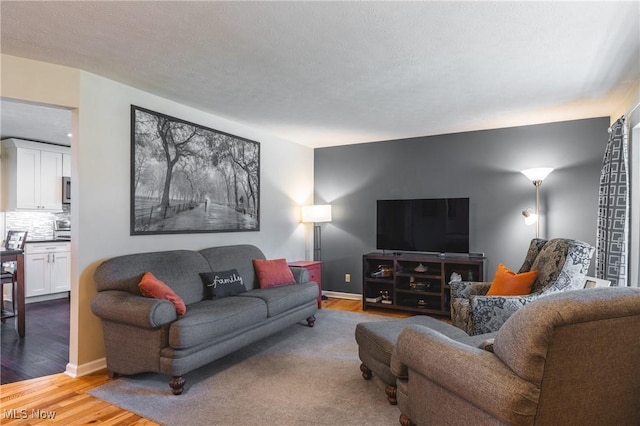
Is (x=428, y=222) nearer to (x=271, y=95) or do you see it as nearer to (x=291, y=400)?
(x=271, y=95)

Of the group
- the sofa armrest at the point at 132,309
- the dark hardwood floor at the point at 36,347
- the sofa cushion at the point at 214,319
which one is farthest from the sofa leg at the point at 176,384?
the dark hardwood floor at the point at 36,347

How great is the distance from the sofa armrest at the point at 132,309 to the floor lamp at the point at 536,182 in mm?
3858

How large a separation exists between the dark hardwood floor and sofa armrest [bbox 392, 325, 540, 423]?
2831 millimetres

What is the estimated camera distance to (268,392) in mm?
2553

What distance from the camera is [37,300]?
5281 mm

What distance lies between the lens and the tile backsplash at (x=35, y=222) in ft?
18.2

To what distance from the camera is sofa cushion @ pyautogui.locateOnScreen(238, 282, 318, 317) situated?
3355 mm

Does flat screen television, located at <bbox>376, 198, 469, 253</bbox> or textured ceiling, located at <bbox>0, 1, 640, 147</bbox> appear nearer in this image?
textured ceiling, located at <bbox>0, 1, 640, 147</bbox>

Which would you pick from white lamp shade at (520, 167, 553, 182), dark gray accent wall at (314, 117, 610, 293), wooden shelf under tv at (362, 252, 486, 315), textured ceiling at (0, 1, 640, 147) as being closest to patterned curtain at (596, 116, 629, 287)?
textured ceiling at (0, 1, 640, 147)

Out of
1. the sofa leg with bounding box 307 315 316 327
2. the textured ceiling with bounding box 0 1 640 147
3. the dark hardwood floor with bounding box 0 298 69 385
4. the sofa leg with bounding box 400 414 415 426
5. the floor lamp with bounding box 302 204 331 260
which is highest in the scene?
the textured ceiling with bounding box 0 1 640 147

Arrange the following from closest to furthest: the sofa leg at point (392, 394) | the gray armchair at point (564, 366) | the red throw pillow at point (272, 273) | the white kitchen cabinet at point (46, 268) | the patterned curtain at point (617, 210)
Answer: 1. the gray armchair at point (564, 366)
2. the sofa leg at point (392, 394)
3. the patterned curtain at point (617, 210)
4. the red throw pillow at point (272, 273)
5. the white kitchen cabinet at point (46, 268)

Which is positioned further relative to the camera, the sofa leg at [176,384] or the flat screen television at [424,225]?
the flat screen television at [424,225]

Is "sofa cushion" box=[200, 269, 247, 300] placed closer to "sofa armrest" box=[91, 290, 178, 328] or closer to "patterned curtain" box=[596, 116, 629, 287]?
"sofa armrest" box=[91, 290, 178, 328]

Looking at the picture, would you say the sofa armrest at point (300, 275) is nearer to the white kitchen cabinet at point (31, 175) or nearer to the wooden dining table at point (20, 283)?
the wooden dining table at point (20, 283)
